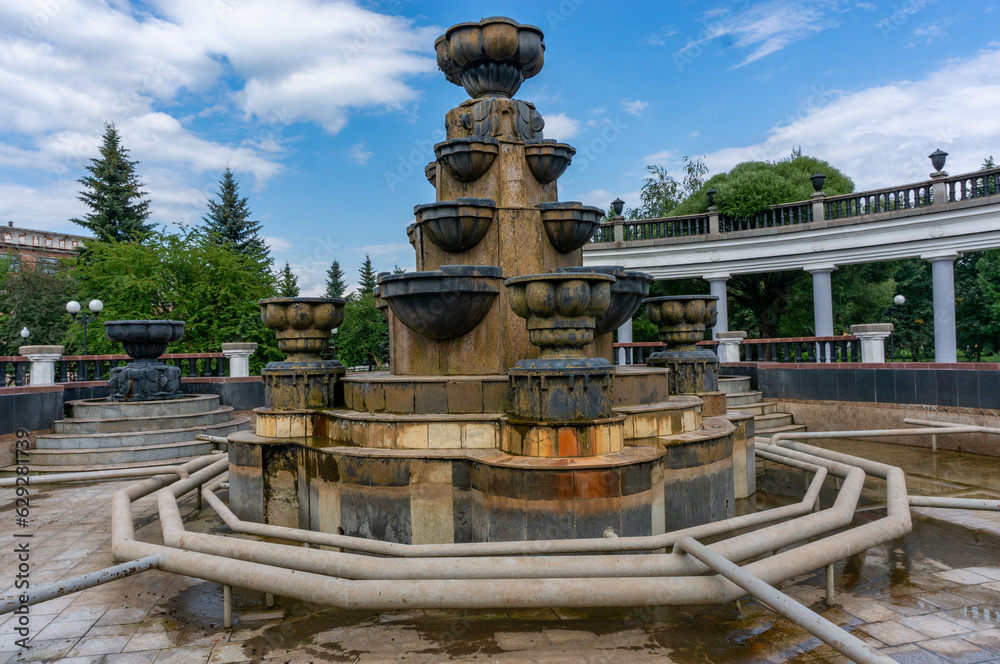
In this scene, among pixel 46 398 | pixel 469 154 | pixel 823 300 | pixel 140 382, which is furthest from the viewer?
pixel 823 300

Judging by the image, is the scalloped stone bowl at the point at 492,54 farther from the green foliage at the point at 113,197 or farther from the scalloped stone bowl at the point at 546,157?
the green foliage at the point at 113,197

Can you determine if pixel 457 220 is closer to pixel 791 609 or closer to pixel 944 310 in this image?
pixel 791 609

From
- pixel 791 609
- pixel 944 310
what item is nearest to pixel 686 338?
pixel 791 609

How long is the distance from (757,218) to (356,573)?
2263 cm

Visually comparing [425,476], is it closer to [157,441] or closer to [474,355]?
[474,355]

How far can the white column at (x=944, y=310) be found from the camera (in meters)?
17.7

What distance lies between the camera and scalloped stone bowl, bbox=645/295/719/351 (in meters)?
7.79

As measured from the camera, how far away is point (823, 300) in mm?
20344

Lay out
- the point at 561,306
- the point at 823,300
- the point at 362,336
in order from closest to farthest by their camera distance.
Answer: the point at 561,306 → the point at 823,300 → the point at 362,336

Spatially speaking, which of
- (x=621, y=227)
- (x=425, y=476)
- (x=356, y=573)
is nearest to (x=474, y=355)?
(x=425, y=476)

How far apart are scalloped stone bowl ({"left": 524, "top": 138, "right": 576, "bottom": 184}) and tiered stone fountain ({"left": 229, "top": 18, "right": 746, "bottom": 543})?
18 millimetres

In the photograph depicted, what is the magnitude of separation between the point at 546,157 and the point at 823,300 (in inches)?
665

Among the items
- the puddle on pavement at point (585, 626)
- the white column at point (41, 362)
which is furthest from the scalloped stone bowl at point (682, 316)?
the white column at point (41, 362)

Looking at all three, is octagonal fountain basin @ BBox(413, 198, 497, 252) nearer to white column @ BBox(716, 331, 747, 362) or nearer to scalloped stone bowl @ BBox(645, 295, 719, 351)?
scalloped stone bowl @ BBox(645, 295, 719, 351)
